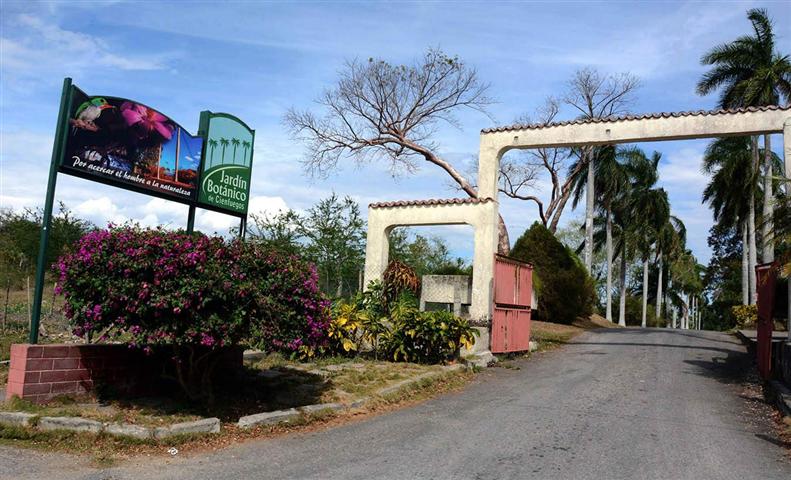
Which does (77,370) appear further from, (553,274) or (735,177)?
(735,177)

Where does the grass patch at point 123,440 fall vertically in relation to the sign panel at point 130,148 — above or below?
below

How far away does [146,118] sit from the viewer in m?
9.46

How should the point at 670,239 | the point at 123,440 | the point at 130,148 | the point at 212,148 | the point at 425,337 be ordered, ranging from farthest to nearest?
the point at 670,239 → the point at 425,337 → the point at 212,148 → the point at 130,148 → the point at 123,440

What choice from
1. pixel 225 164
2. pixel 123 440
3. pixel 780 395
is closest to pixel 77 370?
pixel 123 440

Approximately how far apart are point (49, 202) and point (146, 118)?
2.26 meters

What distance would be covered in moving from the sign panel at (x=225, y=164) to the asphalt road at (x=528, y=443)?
4959 millimetres

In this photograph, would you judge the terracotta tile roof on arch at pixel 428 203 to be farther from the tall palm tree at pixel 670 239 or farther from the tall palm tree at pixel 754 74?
the tall palm tree at pixel 670 239

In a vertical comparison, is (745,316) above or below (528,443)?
above

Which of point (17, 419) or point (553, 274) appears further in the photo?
point (553, 274)

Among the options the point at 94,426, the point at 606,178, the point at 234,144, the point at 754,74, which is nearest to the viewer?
the point at 94,426

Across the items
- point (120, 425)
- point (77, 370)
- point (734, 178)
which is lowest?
point (120, 425)

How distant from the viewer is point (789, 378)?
10.5 metres

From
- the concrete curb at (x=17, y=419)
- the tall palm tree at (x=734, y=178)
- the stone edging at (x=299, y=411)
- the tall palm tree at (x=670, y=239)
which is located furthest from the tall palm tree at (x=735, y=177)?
the concrete curb at (x=17, y=419)

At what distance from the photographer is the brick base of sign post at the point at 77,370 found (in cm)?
718
